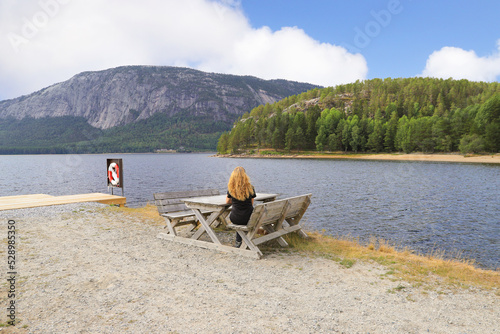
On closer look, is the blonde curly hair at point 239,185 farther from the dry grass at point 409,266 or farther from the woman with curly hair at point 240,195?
the dry grass at point 409,266

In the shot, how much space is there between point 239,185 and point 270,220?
56.7 inches

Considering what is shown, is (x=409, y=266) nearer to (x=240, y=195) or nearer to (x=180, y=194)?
(x=240, y=195)

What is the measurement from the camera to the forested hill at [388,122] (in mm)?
98562

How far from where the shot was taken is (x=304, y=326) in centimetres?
445

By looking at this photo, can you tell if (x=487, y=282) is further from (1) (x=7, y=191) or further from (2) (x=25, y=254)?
(1) (x=7, y=191)

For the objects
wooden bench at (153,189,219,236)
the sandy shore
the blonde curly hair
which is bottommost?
the sandy shore

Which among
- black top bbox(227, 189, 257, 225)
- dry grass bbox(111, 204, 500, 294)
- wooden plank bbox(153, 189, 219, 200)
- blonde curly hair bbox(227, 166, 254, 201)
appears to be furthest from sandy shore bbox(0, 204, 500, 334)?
wooden plank bbox(153, 189, 219, 200)

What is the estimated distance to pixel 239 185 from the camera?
808cm

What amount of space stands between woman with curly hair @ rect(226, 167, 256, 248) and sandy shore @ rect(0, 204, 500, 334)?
3.54 feet

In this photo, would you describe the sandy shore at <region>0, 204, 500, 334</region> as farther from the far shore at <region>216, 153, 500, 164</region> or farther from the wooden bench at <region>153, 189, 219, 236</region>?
the far shore at <region>216, 153, 500, 164</region>

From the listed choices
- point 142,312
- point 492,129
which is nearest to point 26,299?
point 142,312

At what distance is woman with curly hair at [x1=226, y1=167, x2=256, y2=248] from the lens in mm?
8062

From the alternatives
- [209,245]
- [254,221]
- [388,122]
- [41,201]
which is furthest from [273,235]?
[388,122]

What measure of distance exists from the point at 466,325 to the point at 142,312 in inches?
200
